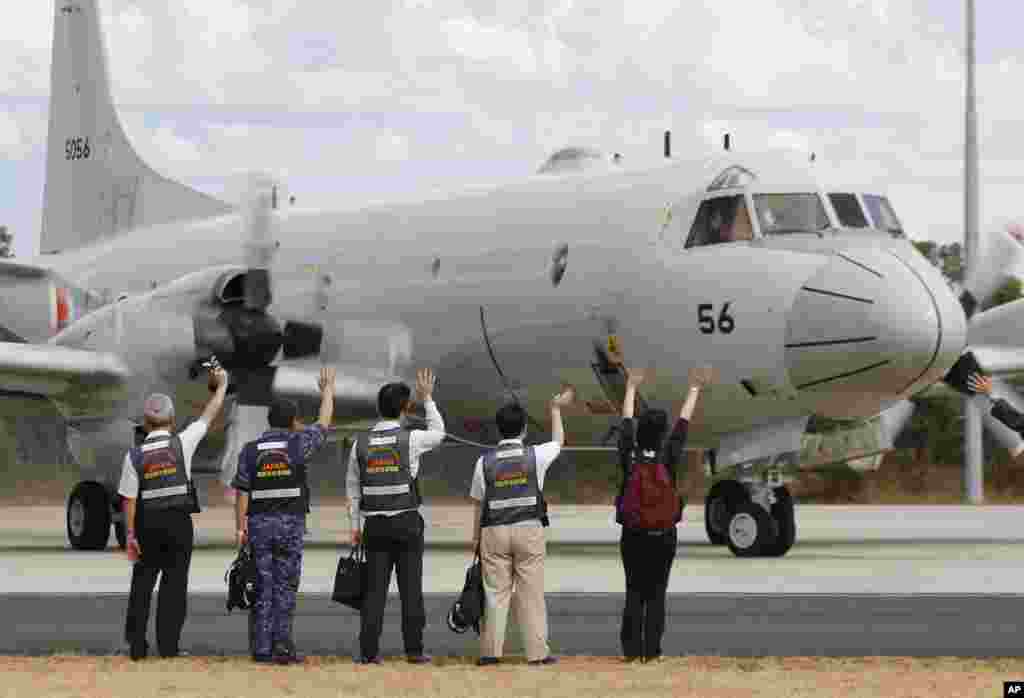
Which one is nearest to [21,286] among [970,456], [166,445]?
[166,445]

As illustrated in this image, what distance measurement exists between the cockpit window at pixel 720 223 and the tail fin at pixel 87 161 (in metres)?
11.9

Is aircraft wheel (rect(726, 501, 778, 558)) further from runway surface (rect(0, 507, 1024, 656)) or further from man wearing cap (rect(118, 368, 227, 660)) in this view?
man wearing cap (rect(118, 368, 227, 660))

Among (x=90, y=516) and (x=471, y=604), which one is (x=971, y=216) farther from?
(x=471, y=604)

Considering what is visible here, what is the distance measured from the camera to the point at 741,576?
1888 centimetres

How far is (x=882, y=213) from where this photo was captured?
2147 centimetres

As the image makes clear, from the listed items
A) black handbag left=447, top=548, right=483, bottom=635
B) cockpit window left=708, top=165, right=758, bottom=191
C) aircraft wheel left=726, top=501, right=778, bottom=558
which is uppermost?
cockpit window left=708, top=165, right=758, bottom=191

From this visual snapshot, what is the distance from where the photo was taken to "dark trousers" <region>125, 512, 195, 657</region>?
1284cm

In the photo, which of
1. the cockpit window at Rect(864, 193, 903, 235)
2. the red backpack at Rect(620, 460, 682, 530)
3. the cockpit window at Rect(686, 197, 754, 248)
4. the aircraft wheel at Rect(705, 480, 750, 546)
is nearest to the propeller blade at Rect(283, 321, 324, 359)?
the cockpit window at Rect(686, 197, 754, 248)

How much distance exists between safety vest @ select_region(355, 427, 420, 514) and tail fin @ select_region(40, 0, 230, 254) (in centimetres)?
1886

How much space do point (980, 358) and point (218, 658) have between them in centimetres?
1616

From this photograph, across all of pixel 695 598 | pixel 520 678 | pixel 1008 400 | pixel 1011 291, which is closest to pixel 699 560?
pixel 695 598

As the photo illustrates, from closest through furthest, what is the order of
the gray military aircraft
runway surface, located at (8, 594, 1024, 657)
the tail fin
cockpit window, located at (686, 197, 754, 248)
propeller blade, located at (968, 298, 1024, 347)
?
runway surface, located at (8, 594, 1024, 657), the gray military aircraft, cockpit window, located at (686, 197, 754, 248), propeller blade, located at (968, 298, 1024, 347), the tail fin

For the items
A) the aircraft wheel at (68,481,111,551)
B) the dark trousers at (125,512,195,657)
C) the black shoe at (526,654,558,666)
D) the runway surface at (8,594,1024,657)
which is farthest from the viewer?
the aircraft wheel at (68,481,111,551)

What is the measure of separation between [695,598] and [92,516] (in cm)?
1142
